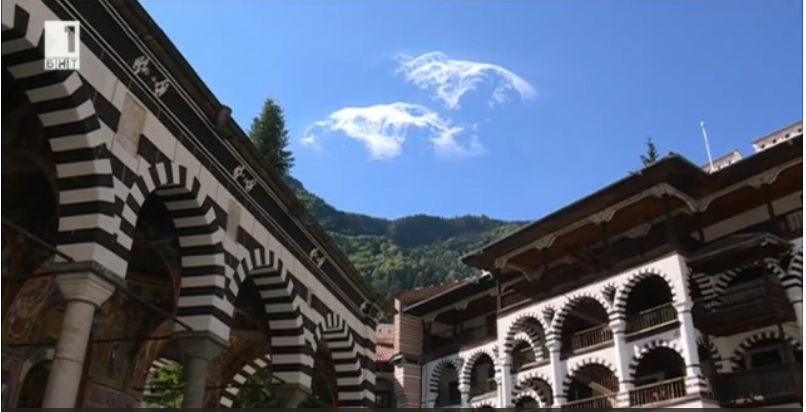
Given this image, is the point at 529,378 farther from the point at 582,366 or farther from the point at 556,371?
the point at 582,366

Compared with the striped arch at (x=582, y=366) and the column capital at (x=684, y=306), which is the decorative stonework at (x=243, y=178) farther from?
the striped arch at (x=582, y=366)

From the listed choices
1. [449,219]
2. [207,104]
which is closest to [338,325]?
[207,104]

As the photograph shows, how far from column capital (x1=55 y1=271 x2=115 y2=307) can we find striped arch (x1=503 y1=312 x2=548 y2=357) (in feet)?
61.5

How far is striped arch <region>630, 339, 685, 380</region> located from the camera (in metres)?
19.5

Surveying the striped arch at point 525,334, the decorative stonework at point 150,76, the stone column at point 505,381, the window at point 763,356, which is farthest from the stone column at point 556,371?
the decorative stonework at point 150,76

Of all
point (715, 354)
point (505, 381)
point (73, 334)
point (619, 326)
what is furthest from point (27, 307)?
point (715, 354)

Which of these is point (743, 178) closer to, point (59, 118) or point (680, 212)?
point (680, 212)

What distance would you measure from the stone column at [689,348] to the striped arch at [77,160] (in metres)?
15.5

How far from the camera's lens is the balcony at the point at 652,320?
66.0ft

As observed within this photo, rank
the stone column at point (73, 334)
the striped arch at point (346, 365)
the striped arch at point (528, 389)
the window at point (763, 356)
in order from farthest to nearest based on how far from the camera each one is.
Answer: the striped arch at point (528, 389), the window at point (763, 356), the striped arch at point (346, 365), the stone column at point (73, 334)

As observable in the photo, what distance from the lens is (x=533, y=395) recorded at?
24.6m

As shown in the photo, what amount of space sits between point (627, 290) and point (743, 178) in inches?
178

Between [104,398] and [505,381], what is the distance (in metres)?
14.9

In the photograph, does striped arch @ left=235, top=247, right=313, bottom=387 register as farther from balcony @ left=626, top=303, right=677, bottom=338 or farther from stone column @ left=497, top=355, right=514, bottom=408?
stone column @ left=497, top=355, right=514, bottom=408
